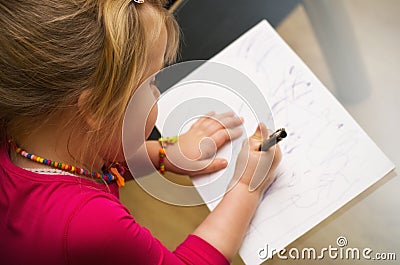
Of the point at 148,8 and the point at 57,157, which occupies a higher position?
the point at 148,8

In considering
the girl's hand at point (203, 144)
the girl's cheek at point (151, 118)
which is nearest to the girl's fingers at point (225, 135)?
the girl's hand at point (203, 144)

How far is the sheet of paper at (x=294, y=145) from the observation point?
0.67m

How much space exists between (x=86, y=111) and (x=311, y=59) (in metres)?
0.36

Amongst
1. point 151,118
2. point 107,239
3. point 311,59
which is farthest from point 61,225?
point 311,59

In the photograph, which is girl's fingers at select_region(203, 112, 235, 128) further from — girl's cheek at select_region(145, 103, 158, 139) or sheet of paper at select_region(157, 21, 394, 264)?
girl's cheek at select_region(145, 103, 158, 139)

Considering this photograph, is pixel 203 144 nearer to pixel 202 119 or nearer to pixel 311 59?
pixel 202 119

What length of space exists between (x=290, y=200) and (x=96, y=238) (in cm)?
26

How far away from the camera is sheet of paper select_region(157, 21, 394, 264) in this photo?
0.67 meters

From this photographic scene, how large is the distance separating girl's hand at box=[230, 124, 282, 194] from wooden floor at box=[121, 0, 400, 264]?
71 millimetres

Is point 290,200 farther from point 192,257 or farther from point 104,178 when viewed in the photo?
point 104,178

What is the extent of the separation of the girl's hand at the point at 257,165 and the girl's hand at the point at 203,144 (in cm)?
3

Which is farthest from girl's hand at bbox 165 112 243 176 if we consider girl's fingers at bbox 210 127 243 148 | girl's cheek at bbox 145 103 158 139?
girl's cheek at bbox 145 103 158 139

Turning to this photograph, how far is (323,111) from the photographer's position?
2.36 feet

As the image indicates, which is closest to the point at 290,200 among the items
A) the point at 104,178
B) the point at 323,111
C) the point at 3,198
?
the point at 323,111
